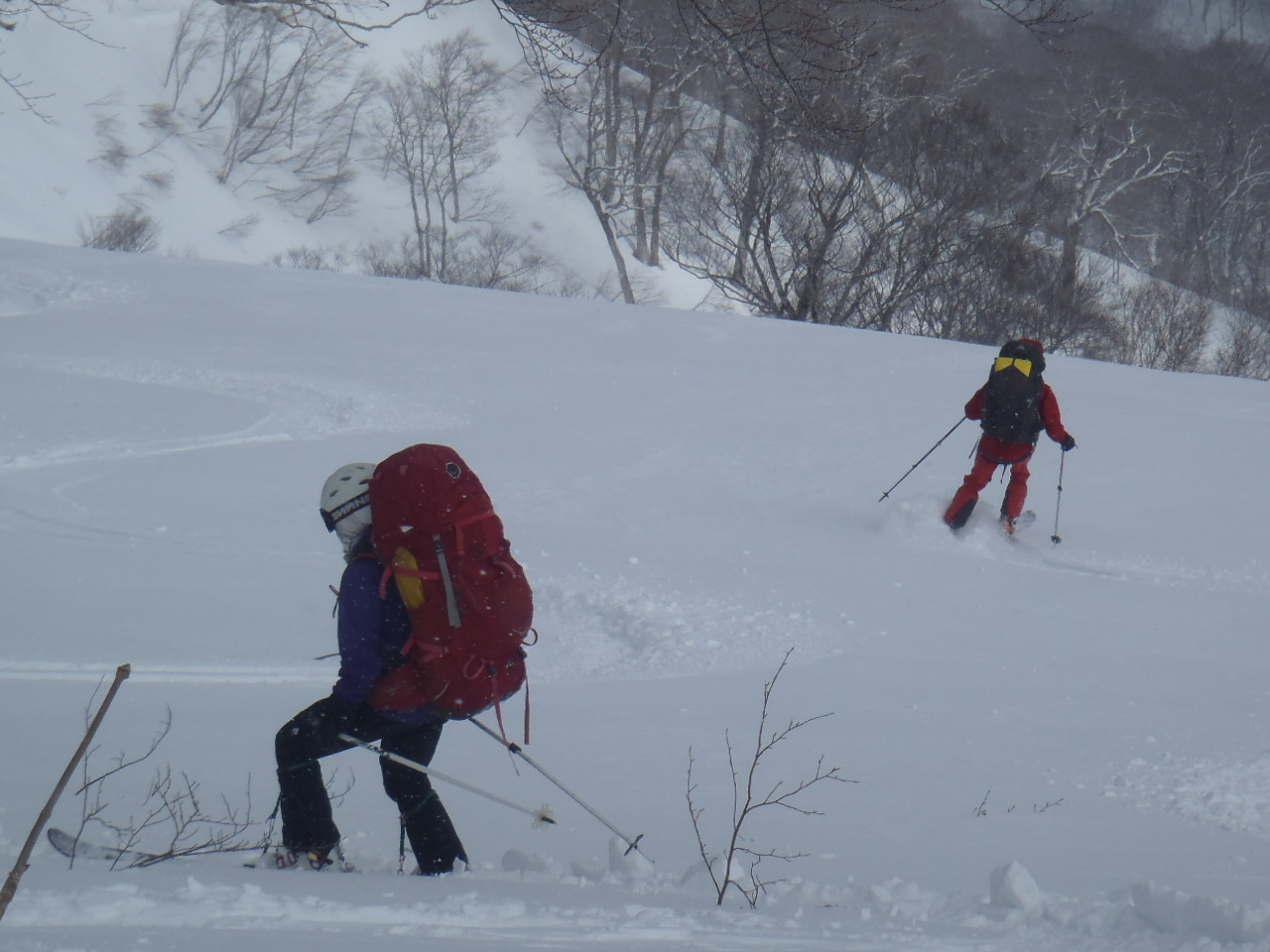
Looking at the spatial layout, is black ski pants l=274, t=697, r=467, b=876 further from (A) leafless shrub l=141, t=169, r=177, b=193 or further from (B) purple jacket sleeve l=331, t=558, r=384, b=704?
(A) leafless shrub l=141, t=169, r=177, b=193

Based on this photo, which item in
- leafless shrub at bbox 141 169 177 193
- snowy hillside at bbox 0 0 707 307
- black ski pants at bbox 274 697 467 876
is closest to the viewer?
black ski pants at bbox 274 697 467 876

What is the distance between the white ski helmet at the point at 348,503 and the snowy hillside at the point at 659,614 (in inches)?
34.7

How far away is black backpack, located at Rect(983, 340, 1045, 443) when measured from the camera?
25.0 ft

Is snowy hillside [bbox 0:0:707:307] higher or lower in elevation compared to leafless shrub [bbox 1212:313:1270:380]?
higher

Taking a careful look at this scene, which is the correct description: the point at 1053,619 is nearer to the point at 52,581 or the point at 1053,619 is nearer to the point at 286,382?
the point at 52,581

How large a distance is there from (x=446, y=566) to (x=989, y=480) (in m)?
5.90

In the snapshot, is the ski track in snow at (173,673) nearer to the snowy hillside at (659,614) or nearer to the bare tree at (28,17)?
the snowy hillside at (659,614)

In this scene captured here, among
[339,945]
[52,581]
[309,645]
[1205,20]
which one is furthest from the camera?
[1205,20]

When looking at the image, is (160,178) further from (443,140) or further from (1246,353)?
(1246,353)

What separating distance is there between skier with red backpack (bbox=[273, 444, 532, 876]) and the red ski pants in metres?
5.53

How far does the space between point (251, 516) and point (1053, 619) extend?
5202 millimetres

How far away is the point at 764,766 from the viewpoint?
428cm

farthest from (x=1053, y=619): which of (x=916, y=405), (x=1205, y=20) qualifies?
(x=1205, y=20)

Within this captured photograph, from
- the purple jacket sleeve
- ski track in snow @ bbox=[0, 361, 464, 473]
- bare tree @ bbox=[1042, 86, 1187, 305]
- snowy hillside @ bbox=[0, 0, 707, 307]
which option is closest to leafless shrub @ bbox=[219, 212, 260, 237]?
snowy hillside @ bbox=[0, 0, 707, 307]
